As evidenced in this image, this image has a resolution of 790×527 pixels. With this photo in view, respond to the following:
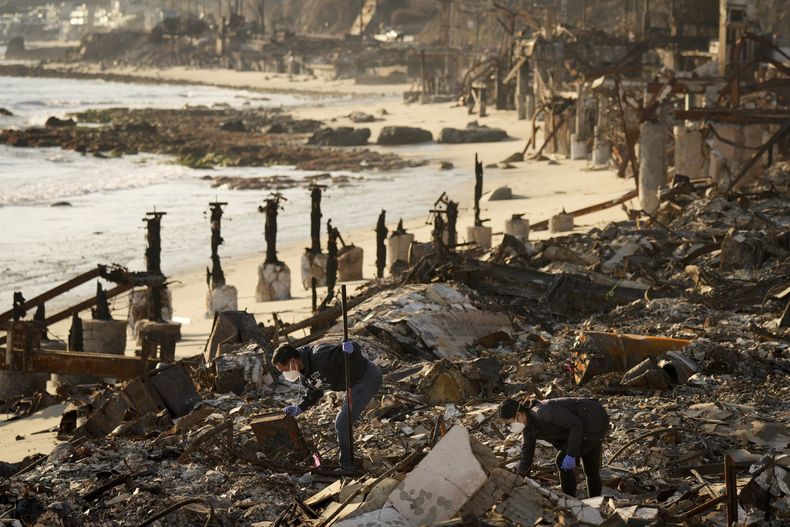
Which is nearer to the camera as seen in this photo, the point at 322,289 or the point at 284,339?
the point at 284,339

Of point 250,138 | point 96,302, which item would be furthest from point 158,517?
point 250,138

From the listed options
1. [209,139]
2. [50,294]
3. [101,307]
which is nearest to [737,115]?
[101,307]

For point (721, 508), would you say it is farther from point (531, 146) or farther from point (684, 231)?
point (531, 146)

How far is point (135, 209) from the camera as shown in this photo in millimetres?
32875

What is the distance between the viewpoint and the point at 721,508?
859 centimetres

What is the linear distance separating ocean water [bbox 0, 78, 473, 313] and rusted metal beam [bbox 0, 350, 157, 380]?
6552 mm

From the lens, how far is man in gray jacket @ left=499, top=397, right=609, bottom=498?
29.3ft

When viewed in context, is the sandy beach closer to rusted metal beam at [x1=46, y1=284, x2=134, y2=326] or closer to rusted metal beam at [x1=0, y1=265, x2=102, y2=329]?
rusted metal beam at [x1=46, y1=284, x2=134, y2=326]

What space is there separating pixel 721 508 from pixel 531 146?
1406 inches

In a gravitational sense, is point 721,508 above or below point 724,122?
below

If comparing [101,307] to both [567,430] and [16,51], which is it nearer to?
[567,430]

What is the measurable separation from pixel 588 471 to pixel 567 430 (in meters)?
0.38

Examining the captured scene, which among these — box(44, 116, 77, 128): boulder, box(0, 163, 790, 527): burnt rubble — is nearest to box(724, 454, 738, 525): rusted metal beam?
box(0, 163, 790, 527): burnt rubble

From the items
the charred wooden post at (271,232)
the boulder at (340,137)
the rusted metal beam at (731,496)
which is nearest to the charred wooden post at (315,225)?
the charred wooden post at (271,232)
